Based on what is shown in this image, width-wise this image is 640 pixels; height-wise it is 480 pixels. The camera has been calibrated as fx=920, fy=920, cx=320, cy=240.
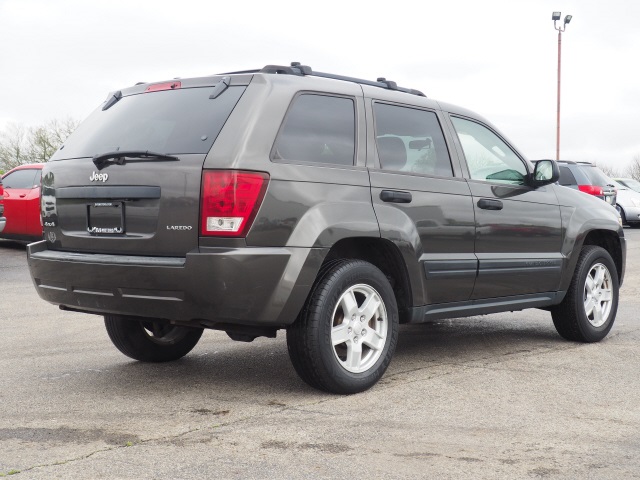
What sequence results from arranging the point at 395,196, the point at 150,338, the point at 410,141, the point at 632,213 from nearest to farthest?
the point at 395,196 < the point at 410,141 < the point at 150,338 < the point at 632,213

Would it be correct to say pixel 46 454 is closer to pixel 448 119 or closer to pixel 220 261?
pixel 220 261

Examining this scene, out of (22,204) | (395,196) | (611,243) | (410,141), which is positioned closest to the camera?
(395,196)

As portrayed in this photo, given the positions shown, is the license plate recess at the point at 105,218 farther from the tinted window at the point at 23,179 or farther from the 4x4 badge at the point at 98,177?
the tinted window at the point at 23,179

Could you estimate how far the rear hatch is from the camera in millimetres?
4766

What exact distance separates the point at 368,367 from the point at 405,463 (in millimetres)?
1474

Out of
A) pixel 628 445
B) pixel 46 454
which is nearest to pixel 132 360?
pixel 46 454

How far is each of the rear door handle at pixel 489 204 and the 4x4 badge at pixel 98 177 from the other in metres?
2.49

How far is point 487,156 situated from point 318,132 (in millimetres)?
1769

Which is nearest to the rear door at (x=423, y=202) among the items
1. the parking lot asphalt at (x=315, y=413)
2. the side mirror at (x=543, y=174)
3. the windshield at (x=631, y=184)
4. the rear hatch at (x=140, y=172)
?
the parking lot asphalt at (x=315, y=413)

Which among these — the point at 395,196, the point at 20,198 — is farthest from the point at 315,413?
the point at 20,198

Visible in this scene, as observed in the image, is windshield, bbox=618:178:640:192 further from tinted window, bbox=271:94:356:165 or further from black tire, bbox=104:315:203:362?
tinted window, bbox=271:94:356:165

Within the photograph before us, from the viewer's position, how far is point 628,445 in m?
4.18

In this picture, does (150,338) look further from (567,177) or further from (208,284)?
(567,177)

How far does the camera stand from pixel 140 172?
4895 millimetres
